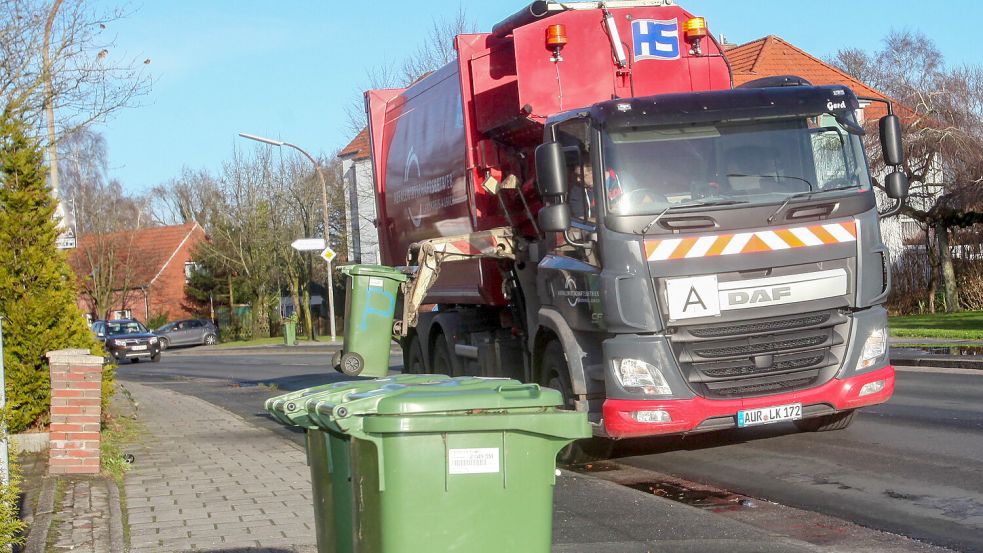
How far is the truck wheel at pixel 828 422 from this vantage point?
10246mm

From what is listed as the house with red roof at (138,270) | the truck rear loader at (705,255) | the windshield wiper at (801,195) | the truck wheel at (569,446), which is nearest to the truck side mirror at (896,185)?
the truck rear loader at (705,255)

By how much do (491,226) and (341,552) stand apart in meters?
6.79

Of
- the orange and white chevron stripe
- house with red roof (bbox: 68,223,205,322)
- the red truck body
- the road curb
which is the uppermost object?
house with red roof (bbox: 68,223,205,322)

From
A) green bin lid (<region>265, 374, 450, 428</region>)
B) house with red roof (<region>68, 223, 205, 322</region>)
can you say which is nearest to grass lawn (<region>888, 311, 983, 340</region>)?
green bin lid (<region>265, 374, 450, 428</region>)

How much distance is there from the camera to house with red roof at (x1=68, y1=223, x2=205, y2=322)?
66.1 metres

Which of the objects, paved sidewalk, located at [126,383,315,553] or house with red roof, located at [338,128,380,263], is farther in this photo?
house with red roof, located at [338,128,380,263]

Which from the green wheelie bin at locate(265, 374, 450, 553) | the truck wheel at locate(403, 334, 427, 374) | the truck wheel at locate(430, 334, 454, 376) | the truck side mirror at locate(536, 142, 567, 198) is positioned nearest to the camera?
the green wheelie bin at locate(265, 374, 450, 553)

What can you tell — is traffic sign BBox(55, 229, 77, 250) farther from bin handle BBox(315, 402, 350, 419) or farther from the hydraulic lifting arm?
bin handle BBox(315, 402, 350, 419)

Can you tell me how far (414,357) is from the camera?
556 inches

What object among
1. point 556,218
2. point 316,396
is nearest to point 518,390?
point 316,396

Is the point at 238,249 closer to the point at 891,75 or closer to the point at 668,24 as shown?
the point at 891,75

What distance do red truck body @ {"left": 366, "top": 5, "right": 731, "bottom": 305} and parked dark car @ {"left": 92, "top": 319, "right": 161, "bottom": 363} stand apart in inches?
1175

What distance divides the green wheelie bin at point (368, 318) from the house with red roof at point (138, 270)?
2064 inches

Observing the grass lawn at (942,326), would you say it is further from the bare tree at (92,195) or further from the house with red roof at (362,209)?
the bare tree at (92,195)
